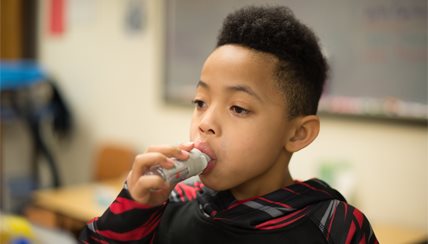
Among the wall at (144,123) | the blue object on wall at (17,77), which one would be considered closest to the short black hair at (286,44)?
the wall at (144,123)

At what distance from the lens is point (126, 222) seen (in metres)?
0.86

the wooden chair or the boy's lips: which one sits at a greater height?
the boy's lips

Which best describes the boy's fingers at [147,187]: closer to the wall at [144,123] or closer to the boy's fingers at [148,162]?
the boy's fingers at [148,162]

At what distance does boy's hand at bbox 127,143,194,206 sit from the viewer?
0.80m

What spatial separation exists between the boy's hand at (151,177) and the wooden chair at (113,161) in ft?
8.96

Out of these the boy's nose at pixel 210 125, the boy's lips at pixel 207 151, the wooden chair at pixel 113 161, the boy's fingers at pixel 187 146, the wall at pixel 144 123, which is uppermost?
the boy's nose at pixel 210 125

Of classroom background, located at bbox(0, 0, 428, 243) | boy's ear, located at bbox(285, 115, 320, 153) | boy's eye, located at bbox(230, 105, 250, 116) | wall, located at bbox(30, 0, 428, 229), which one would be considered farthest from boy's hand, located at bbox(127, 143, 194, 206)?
wall, located at bbox(30, 0, 428, 229)

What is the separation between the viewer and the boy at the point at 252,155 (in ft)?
2.92

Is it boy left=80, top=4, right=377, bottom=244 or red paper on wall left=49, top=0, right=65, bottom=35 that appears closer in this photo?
boy left=80, top=4, right=377, bottom=244

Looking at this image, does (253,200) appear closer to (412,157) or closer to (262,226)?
(262,226)

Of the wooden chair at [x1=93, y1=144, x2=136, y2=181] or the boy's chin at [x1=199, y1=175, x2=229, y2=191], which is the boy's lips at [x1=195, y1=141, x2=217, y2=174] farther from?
the wooden chair at [x1=93, y1=144, x2=136, y2=181]

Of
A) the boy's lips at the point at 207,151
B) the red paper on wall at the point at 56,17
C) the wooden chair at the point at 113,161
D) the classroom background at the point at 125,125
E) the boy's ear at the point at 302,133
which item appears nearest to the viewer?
the boy's lips at the point at 207,151

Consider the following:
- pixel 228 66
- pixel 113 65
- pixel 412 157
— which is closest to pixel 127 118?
pixel 113 65

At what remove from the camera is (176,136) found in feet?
11.0
